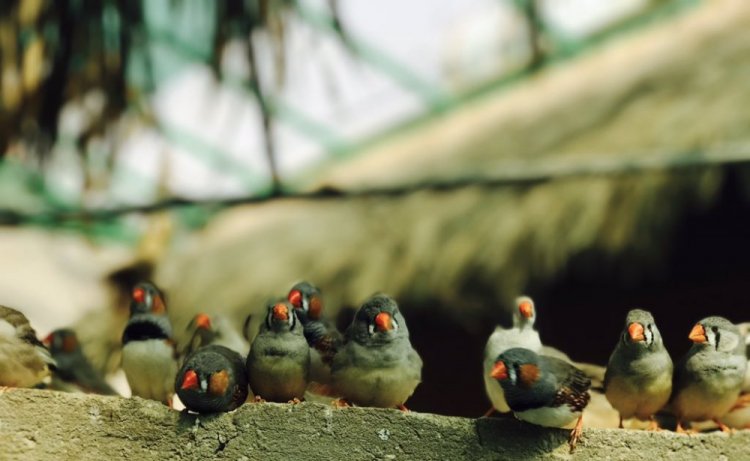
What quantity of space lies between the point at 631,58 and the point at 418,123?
1391 millimetres

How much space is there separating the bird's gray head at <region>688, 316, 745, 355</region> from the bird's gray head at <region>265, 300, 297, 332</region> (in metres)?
0.95

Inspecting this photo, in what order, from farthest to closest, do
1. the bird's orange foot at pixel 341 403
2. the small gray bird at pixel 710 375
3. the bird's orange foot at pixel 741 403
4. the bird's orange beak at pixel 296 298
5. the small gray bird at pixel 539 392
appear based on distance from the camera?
the bird's orange beak at pixel 296 298 < the bird's orange foot at pixel 741 403 < the small gray bird at pixel 710 375 < the bird's orange foot at pixel 341 403 < the small gray bird at pixel 539 392

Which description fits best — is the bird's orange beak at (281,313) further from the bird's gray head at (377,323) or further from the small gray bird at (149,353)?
the small gray bird at (149,353)

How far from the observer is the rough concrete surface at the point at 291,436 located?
2.78m

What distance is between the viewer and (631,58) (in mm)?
6250

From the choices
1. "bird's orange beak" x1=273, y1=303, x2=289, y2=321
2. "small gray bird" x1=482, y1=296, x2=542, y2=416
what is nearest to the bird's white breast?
"bird's orange beak" x1=273, y1=303, x2=289, y2=321

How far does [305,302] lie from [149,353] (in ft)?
1.39

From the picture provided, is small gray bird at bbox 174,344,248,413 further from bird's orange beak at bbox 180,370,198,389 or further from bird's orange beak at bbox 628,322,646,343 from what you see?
bird's orange beak at bbox 628,322,646,343

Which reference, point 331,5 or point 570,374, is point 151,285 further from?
point 570,374

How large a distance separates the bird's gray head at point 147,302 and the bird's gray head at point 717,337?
4.56ft

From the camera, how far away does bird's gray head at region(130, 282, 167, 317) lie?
341 centimetres

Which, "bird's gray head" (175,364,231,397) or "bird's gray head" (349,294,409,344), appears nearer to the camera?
"bird's gray head" (175,364,231,397)

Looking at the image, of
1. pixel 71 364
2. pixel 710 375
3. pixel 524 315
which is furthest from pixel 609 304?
pixel 71 364

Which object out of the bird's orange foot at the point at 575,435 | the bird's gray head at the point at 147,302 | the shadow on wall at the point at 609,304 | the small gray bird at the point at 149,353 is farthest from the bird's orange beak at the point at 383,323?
the shadow on wall at the point at 609,304
